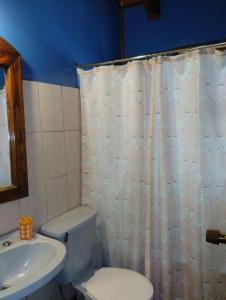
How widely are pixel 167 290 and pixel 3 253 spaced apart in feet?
3.63

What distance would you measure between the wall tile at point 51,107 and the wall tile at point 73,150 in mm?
112

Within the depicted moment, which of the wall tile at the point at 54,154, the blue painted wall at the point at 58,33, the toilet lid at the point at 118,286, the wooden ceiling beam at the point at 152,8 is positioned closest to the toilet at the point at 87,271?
the toilet lid at the point at 118,286

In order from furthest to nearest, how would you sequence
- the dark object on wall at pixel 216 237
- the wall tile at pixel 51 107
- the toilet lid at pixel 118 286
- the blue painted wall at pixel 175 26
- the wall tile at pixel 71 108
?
the blue painted wall at pixel 175 26, the wall tile at pixel 71 108, the wall tile at pixel 51 107, the toilet lid at pixel 118 286, the dark object on wall at pixel 216 237

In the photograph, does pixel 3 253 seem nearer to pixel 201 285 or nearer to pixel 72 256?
pixel 72 256

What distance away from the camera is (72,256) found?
63.2 inches

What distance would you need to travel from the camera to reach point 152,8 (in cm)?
211

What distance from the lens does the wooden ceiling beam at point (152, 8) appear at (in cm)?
204

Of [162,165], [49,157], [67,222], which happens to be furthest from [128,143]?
[67,222]

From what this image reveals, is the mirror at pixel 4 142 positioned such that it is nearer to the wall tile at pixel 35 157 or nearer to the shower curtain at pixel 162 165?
the wall tile at pixel 35 157

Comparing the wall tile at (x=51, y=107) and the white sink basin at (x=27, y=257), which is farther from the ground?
the wall tile at (x=51, y=107)

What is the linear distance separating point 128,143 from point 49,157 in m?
0.54

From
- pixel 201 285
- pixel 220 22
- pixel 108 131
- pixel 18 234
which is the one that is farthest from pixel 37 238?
pixel 220 22

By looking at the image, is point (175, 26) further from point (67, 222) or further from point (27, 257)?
point (27, 257)

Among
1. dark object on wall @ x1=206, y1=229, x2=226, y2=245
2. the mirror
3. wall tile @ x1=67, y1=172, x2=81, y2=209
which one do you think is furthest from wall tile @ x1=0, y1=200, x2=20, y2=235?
dark object on wall @ x1=206, y1=229, x2=226, y2=245
